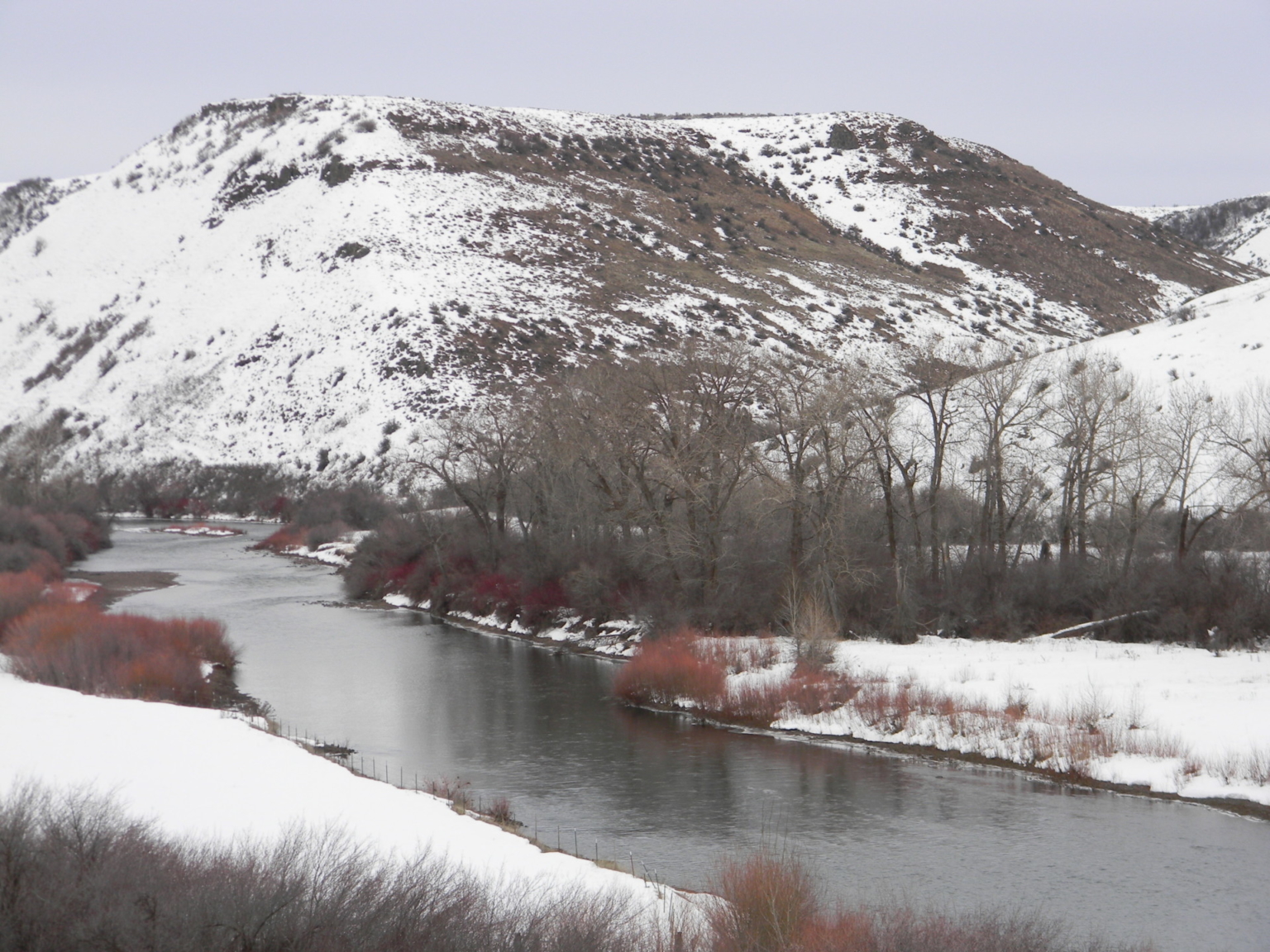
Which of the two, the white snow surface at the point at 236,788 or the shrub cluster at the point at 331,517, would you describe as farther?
the shrub cluster at the point at 331,517

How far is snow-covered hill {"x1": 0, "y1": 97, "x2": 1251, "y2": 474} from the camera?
286ft

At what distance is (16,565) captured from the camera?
4862 cm

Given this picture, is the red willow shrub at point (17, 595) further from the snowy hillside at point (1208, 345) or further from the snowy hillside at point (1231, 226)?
the snowy hillside at point (1231, 226)

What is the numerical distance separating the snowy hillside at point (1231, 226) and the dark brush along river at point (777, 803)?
490 feet

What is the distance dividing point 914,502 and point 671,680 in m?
11.6

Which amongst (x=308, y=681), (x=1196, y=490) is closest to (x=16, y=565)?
(x=308, y=681)

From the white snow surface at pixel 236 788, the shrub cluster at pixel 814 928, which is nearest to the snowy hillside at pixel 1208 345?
the shrub cluster at pixel 814 928

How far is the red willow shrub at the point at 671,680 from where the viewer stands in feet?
97.0

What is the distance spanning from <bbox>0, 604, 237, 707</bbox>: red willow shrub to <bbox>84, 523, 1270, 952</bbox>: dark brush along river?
179 cm

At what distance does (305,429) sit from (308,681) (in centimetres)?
5551

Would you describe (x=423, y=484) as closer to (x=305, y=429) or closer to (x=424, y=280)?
(x=305, y=429)

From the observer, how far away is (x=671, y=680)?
30.1 meters

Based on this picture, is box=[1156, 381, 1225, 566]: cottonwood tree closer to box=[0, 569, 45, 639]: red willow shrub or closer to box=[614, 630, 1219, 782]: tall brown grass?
box=[614, 630, 1219, 782]: tall brown grass

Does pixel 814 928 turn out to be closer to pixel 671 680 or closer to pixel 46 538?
pixel 671 680
